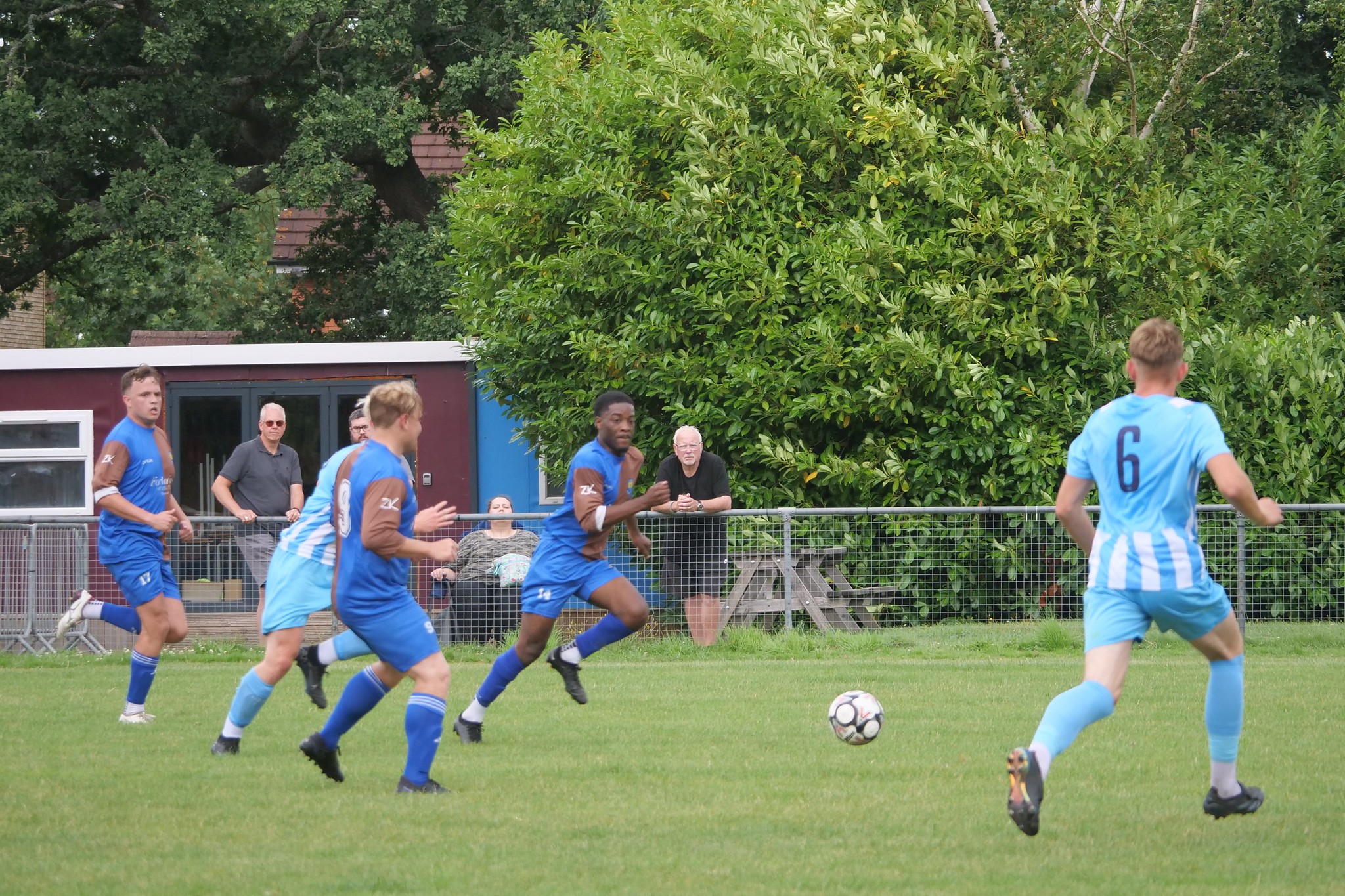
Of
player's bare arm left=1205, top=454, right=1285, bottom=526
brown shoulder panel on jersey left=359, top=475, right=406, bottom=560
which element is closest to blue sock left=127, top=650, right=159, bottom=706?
brown shoulder panel on jersey left=359, top=475, right=406, bottom=560

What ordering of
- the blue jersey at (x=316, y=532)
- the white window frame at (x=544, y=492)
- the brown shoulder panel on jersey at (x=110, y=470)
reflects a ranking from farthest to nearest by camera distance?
the white window frame at (x=544, y=492) → the brown shoulder panel on jersey at (x=110, y=470) → the blue jersey at (x=316, y=532)

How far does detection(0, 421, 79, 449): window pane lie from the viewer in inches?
705

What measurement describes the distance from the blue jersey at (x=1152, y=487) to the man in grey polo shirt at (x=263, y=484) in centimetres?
892

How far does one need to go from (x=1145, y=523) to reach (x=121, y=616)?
7.21 meters

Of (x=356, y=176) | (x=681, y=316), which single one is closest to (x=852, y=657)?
(x=681, y=316)

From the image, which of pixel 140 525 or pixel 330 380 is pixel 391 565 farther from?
pixel 330 380

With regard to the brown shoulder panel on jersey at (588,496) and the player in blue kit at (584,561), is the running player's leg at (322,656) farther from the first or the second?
the brown shoulder panel on jersey at (588,496)

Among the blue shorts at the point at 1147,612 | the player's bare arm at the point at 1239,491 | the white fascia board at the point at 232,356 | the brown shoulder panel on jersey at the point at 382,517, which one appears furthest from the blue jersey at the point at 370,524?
the white fascia board at the point at 232,356

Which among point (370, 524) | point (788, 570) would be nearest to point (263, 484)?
point (788, 570)

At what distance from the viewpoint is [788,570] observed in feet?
43.8

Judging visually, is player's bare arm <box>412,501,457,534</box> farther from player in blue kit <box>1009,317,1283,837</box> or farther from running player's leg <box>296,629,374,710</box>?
player in blue kit <box>1009,317,1283,837</box>

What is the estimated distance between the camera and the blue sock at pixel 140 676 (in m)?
9.23

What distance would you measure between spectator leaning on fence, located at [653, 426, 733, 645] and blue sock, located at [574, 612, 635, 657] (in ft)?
13.3

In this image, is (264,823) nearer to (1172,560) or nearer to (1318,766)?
(1172,560)
